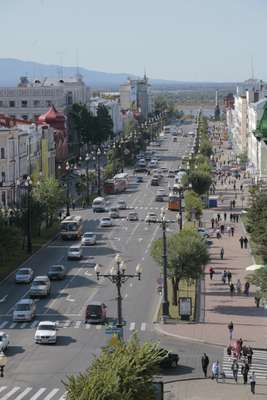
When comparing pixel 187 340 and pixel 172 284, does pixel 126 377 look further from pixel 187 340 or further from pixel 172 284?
pixel 172 284

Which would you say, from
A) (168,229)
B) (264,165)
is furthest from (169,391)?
(264,165)

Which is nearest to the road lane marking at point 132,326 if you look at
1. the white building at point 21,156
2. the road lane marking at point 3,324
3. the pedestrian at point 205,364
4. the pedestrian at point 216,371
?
the road lane marking at point 3,324

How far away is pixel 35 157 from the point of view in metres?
116

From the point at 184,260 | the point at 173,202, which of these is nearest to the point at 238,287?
the point at 184,260

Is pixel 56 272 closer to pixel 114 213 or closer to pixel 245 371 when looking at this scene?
pixel 245 371

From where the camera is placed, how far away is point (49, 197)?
8612 cm

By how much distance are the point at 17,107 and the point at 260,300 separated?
105 metres

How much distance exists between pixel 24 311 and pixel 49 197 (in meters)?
34.4

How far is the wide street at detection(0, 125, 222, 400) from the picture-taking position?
41719 millimetres

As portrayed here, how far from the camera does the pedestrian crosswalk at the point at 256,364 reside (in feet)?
140

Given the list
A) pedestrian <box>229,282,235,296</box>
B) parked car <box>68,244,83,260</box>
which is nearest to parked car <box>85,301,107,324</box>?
pedestrian <box>229,282,235,296</box>

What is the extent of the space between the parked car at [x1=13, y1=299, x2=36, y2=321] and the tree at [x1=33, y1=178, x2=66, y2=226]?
31.2m

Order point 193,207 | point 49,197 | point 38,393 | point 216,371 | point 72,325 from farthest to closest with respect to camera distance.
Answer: point 193,207
point 49,197
point 72,325
point 216,371
point 38,393

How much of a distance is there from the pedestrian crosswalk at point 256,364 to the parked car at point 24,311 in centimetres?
1119
